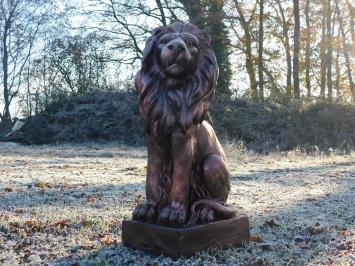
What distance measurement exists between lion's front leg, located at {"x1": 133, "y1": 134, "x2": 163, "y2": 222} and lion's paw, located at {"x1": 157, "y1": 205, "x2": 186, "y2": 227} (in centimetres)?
10

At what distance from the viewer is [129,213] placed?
465cm

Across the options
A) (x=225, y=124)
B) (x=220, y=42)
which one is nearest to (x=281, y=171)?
(x=225, y=124)

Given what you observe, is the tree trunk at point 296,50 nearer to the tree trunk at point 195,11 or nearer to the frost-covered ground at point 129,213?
the tree trunk at point 195,11

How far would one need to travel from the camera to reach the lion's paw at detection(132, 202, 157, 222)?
325 centimetres

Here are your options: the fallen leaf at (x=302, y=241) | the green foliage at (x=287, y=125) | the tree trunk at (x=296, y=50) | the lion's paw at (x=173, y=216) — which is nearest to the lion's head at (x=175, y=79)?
the lion's paw at (x=173, y=216)

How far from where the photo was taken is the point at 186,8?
2194cm

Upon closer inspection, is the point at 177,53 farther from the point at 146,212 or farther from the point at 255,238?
the point at 255,238

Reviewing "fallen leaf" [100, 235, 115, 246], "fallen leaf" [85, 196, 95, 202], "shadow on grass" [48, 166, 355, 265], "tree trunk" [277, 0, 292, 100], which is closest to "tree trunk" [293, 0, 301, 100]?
"tree trunk" [277, 0, 292, 100]

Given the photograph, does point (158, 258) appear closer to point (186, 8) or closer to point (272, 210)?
point (272, 210)

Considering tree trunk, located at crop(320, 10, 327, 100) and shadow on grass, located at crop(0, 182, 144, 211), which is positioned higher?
tree trunk, located at crop(320, 10, 327, 100)

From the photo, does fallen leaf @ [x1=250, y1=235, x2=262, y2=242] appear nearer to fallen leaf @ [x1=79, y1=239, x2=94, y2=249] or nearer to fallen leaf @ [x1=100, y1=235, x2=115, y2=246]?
fallen leaf @ [x1=100, y1=235, x2=115, y2=246]

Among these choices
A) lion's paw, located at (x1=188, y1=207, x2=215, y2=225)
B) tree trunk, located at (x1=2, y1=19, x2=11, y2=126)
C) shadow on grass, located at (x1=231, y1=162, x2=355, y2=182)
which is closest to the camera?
lion's paw, located at (x1=188, y1=207, x2=215, y2=225)

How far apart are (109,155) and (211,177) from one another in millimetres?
8206

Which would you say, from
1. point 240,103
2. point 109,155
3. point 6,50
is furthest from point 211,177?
point 6,50
